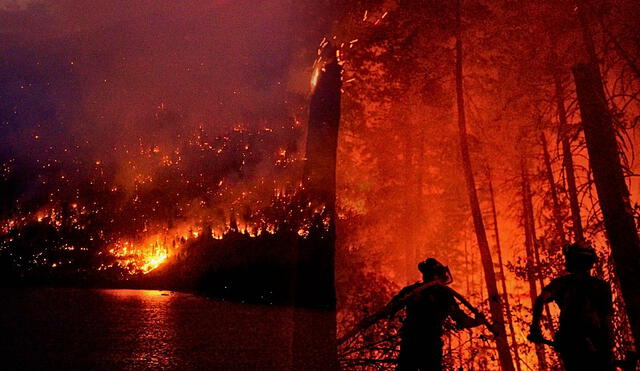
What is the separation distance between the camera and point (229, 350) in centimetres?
2728

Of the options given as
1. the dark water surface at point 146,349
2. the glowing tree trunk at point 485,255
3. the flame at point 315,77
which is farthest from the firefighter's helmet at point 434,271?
the dark water surface at point 146,349

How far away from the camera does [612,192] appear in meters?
5.40

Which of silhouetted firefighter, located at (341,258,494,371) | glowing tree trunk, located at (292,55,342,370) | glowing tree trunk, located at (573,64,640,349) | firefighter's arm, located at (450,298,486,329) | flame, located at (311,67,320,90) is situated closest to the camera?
firefighter's arm, located at (450,298,486,329)

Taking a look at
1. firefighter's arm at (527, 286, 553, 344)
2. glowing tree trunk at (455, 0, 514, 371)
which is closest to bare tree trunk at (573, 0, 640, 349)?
firefighter's arm at (527, 286, 553, 344)

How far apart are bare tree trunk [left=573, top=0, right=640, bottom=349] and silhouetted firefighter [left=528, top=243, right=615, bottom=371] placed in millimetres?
1315

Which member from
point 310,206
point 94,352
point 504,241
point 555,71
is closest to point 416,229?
point 504,241

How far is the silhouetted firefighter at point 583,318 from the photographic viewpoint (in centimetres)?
422

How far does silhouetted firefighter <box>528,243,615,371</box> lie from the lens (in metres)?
4.22

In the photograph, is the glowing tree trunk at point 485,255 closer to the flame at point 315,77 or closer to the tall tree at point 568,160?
the tall tree at point 568,160

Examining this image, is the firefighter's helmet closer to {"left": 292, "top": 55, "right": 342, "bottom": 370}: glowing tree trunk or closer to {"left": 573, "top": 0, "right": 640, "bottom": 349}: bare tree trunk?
{"left": 292, "top": 55, "right": 342, "bottom": 370}: glowing tree trunk

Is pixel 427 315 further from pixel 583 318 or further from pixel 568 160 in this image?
pixel 568 160

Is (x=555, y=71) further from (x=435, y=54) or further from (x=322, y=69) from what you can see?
(x=322, y=69)

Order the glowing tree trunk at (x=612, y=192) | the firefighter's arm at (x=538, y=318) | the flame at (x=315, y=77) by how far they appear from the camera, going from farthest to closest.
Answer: the flame at (x=315, y=77) → the glowing tree trunk at (x=612, y=192) → the firefighter's arm at (x=538, y=318)

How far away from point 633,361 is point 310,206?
14.0 ft
